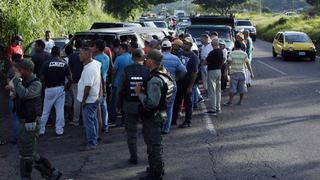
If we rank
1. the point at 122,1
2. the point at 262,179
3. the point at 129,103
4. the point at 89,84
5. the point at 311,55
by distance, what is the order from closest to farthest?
the point at 262,179
the point at 129,103
the point at 89,84
the point at 311,55
the point at 122,1

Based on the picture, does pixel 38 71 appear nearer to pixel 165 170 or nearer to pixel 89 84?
pixel 89 84

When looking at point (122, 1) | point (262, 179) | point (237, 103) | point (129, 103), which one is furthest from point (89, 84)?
point (122, 1)

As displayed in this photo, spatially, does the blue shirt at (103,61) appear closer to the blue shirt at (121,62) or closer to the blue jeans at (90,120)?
the blue shirt at (121,62)

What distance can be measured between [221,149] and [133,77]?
2.22 meters

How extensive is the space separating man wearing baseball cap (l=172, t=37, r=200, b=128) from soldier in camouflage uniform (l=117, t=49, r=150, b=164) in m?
2.66

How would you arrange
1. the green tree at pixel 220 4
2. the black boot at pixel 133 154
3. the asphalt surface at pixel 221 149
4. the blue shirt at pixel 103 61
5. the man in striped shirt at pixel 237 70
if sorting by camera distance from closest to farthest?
the asphalt surface at pixel 221 149
the black boot at pixel 133 154
the blue shirt at pixel 103 61
the man in striped shirt at pixel 237 70
the green tree at pixel 220 4

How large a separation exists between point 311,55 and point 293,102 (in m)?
13.9

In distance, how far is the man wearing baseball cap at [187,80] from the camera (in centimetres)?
1029

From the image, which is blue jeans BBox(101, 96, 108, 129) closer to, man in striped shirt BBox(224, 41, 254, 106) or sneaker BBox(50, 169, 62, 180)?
sneaker BBox(50, 169, 62, 180)

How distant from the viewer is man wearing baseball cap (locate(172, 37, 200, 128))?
33.8 ft

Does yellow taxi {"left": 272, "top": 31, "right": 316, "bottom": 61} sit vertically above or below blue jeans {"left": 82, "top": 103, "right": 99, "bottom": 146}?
below

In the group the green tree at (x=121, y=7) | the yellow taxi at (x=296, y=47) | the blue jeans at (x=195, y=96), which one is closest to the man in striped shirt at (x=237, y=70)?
the blue jeans at (x=195, y=96)

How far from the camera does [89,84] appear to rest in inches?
333

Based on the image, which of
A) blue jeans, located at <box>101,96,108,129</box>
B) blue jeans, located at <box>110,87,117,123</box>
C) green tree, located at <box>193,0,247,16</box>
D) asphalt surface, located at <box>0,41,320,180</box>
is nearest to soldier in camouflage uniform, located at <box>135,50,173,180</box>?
asphalt surface, located at <box>0,41,320,180</box>
